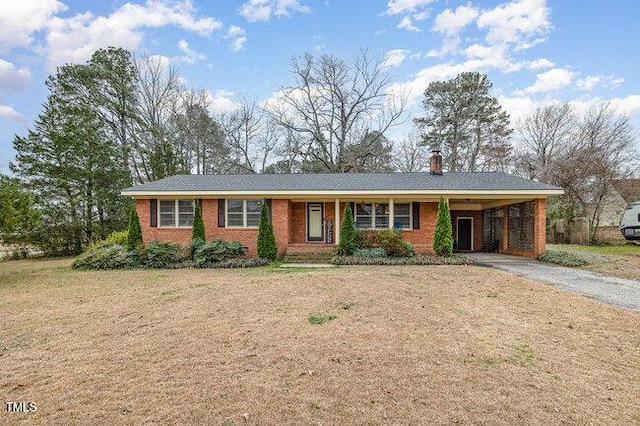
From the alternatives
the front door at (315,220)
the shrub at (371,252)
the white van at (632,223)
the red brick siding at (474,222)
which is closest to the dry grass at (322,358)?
the shrub at (371,252)

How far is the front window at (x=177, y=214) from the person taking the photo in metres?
15.9

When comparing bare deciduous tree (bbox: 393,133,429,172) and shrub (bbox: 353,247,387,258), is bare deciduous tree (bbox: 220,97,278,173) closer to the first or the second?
bare deciduous tree (bbox: 393,133,429,172)

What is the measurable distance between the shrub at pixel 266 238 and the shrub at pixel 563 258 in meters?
10.6

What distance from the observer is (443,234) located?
47.1ft

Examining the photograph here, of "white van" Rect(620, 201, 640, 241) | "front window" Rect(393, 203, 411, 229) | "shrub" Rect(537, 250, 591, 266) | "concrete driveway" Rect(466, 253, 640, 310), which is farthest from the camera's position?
"white van" Rect(620, 201, 640, 241)

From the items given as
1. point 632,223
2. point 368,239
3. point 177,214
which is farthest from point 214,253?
point 632,223

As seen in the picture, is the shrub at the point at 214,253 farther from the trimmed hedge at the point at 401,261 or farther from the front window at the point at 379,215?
the front window at the point at 379,215

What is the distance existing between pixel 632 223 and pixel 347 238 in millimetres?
17953

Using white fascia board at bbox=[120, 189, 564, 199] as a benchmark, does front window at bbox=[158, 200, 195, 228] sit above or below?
below

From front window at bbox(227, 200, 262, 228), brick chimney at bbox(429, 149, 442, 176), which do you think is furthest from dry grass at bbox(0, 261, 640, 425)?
brick chimney at bbox(429, 149, 442, 176)

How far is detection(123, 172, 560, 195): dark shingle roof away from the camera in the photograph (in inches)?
595

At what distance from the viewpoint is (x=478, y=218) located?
18984mm

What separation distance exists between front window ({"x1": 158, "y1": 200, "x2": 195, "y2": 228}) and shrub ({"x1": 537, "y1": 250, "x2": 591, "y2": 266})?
574 inches

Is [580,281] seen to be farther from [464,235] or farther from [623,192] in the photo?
[623,192]
